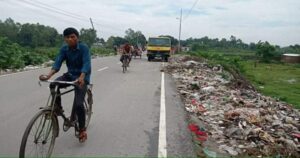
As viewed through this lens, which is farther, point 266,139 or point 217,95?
point 217,95

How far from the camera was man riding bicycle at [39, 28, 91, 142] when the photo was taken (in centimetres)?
545

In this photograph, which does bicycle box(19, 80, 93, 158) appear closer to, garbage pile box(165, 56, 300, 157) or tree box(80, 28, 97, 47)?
garbage pile box(165, 56, 300, 157)

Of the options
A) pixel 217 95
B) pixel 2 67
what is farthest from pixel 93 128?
pixel 2 67

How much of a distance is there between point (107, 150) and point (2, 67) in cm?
1515

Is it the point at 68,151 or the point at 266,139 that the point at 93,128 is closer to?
the point at 68,151

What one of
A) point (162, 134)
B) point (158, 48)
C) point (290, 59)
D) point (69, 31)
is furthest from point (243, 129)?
point (290, 59)

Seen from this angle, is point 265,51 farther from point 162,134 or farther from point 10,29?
point 162,134

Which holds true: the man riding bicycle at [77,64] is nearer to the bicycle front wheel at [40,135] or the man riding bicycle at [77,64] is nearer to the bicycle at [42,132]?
the bicycle at [42,132]

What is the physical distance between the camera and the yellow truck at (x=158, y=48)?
113ft

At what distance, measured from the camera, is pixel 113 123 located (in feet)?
24.8

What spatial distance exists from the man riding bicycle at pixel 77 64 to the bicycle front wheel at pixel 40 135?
599 millimetres

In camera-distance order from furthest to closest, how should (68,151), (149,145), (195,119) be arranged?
(195,119) < (149,145) < (68,151)

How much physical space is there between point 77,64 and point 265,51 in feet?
274

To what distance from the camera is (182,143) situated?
621 cm
